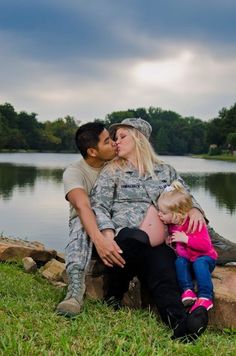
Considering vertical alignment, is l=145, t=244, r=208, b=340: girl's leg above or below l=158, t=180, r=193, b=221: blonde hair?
below

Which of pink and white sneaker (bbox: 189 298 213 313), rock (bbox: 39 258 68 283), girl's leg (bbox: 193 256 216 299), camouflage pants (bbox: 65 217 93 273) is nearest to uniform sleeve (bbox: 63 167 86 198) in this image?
camouflage pants (bbox: 65 217 93 273)

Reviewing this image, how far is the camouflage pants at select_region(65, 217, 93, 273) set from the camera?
3.97 meters

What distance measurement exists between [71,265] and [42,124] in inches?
4110

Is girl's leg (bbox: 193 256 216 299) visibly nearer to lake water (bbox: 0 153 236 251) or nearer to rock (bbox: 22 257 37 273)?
rock (bbox: 22 257 37 273)

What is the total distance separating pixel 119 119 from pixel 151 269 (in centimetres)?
7537

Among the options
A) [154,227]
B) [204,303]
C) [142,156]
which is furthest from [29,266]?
[204,303]

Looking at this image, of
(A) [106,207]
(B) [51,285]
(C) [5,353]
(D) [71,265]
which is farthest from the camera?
(B) [51,285]

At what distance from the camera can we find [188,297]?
3748mm

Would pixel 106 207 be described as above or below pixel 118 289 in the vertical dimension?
above

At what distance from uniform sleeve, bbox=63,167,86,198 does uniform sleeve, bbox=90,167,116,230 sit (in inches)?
5.0

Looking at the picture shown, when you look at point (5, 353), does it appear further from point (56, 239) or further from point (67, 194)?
point (56, 239)

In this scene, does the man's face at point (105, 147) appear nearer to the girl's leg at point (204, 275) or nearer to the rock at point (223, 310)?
the girl's leg at point (204, 275)

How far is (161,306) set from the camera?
145 inches

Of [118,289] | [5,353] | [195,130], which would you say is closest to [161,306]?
[118,289]
